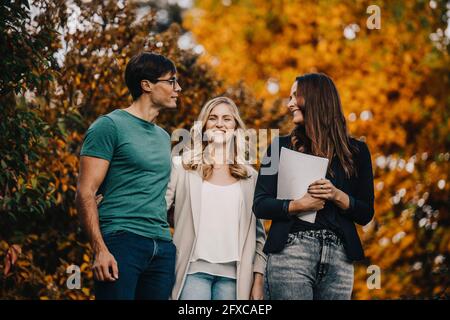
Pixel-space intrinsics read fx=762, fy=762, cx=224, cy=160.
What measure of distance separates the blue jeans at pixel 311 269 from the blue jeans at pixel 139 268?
57cm

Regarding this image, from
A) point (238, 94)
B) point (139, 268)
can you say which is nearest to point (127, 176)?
point (139, 268)

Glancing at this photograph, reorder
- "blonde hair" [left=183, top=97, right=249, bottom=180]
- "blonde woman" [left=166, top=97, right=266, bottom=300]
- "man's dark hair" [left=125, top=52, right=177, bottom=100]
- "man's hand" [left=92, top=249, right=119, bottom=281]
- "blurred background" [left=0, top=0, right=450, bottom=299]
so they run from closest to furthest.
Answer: "man's hand" [left=92, top=249, right=119, bottom=281], "man's dark hair" [left=125, top=52, right=177, bottom=100], "blonde woman" [left=166, top=97, right=266, bottom=300], "blonde hair" [left=183, top=97, right=249, bottom=180], "blurred background" [left=0, top=0, right=450, bottom=299]

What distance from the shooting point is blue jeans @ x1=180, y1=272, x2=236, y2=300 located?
174 inches

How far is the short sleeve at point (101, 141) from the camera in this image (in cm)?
394

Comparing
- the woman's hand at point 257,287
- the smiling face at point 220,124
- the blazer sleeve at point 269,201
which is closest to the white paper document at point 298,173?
the blazer sleeve at point 269,201

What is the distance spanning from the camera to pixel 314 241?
3.96 m

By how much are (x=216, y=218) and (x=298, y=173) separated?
0.75m

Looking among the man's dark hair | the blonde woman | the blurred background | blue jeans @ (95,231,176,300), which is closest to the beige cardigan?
the blonde woman

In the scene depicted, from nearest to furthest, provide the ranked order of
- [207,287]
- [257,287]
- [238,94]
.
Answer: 1. [207,287]
2. [257,287]
3. [238,94]

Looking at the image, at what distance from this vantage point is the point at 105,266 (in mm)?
3803

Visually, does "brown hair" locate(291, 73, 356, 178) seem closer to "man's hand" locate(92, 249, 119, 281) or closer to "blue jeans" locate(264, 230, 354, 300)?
"blue jeans" locate(264, 230, 354, 300)

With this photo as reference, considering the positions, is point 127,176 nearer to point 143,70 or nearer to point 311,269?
point 143,70

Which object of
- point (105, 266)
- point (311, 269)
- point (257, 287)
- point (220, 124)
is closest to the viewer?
point (105, 266)

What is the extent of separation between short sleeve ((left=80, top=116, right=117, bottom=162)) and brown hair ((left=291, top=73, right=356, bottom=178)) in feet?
3.23
